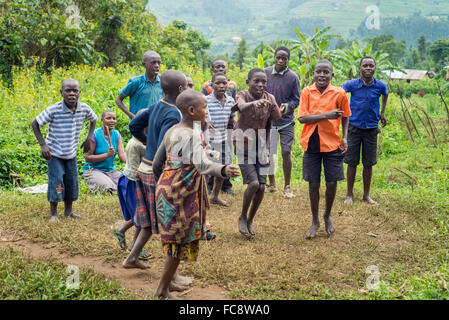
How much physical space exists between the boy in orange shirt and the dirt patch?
5.70ft

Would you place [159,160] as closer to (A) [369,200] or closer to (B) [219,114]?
(B) [219,114]

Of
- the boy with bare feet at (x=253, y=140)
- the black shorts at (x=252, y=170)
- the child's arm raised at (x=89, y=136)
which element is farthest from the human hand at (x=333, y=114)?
the child's arm raised at (x=89, y=136)

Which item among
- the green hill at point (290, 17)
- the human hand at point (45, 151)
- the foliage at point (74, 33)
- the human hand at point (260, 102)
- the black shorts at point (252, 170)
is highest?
the green hill at point (290, 17)

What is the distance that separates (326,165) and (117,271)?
2494 millimetres

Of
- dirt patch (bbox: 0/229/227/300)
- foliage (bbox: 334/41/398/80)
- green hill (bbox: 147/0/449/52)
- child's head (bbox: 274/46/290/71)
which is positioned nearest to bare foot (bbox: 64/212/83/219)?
dirt patch (bbox: 0/229/227/300)

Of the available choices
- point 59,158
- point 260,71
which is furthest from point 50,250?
point 260,71

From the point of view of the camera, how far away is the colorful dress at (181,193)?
10.3 ft

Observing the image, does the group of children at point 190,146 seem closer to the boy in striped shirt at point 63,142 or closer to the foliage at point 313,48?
the boy in striped shirt at point 63,142

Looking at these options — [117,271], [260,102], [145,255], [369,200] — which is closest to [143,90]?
[260,102]

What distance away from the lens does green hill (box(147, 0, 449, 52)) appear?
400 ft

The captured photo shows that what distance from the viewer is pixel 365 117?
616 cm

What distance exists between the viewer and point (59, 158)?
5.31 meters

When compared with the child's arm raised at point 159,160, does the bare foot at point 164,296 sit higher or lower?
lower

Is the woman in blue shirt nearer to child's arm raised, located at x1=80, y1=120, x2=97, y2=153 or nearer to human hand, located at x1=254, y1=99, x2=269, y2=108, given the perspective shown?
child's arm raised, located at x1=80, y1=120, x2=97, y2=153
